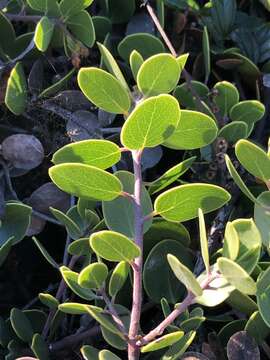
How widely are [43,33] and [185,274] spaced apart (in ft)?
1.44

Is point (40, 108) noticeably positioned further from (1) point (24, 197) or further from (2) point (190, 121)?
(2) point (190, 121)

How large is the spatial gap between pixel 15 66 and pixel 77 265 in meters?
0.30

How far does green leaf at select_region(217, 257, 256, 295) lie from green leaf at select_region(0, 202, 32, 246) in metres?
0.35

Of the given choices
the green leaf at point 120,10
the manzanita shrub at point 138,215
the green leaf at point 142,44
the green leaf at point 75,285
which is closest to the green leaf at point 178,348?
the manzanita shrub at point 138,215

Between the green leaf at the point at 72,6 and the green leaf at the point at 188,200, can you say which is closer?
the green leaf at the point at 188,200

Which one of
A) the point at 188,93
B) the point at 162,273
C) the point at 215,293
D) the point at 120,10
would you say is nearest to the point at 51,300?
the point at 162,273

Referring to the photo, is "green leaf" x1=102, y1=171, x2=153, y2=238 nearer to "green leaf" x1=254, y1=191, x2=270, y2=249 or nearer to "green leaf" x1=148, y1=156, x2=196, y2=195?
"green leaf" x1=148, y1=156, x2=196, y2=195

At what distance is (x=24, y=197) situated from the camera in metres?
1.00

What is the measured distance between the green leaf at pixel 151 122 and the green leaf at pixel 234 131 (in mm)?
211

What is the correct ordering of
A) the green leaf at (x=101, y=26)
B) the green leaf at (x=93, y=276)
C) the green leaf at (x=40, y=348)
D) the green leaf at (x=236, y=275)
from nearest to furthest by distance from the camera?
the green leaf at (x=236, y=275) → the green leaf at (x=93, y=276) → the green leaf at (x=40, y=348) → the green leaf at (x=101, y=26)

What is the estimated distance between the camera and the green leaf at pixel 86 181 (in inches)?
27.2

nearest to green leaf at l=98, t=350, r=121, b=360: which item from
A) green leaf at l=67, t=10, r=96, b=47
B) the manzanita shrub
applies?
the manzanita shrub

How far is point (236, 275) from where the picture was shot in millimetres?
602

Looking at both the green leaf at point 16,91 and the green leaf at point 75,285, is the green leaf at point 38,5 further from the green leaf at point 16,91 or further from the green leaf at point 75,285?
the green leaf at point 75,285
